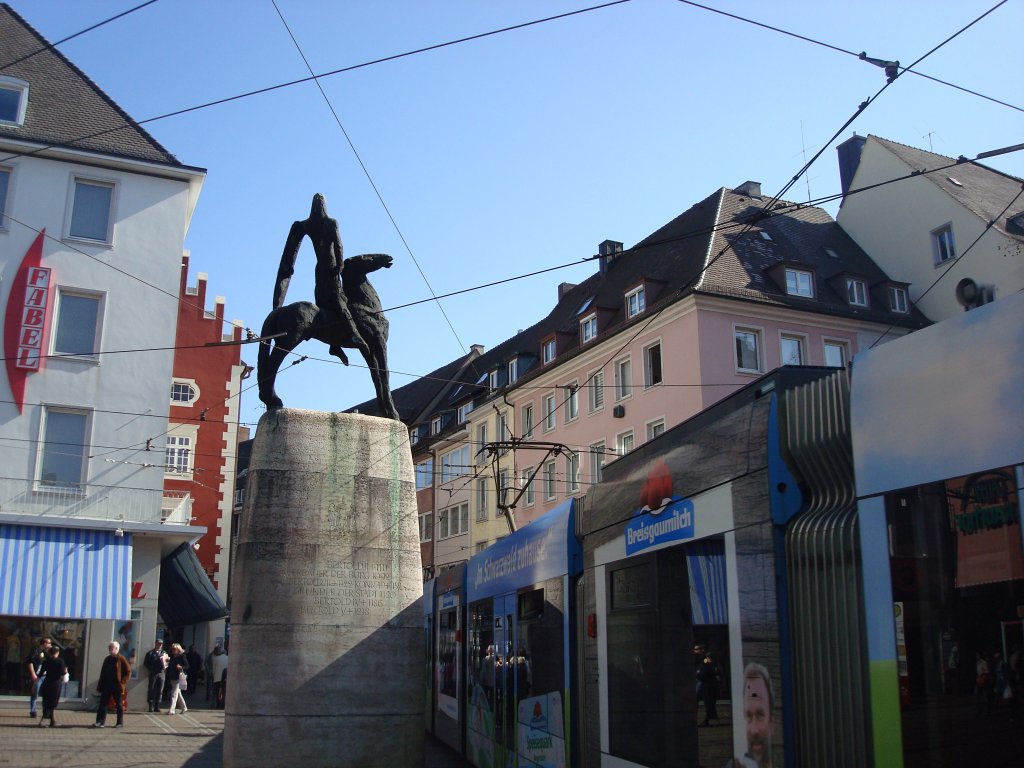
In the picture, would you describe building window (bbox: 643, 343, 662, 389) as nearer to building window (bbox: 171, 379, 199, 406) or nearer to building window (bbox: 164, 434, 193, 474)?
building window (bbox: 171, 379, 199, 406)

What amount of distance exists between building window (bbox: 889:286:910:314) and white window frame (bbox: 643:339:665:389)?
8087 millimetres

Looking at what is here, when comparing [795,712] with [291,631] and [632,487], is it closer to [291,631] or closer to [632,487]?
[632,487]

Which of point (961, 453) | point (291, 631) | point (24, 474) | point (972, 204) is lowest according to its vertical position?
point (291, 631)

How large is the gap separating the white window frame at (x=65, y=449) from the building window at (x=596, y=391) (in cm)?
1637

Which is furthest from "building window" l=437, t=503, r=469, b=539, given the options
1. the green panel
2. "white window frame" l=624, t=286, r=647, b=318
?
the green panel

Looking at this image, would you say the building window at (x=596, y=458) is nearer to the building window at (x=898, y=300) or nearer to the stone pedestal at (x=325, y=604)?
the building window at (x=898, y=300)

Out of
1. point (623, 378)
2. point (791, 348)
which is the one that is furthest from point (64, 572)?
point (791, 348)

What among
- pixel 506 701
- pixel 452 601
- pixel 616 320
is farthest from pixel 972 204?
pixel 506 701

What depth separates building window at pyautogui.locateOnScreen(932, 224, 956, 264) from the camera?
33.6m

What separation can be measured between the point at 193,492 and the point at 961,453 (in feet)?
111

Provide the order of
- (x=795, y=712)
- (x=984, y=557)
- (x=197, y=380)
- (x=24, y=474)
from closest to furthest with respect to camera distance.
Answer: (x=984, y=557)
(x=795, y=712)
(x=24, y=474)
(x=197, y=380)

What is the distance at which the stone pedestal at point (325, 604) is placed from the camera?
10648 mm

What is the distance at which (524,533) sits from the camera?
1121cm

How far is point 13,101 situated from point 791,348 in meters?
22.2
